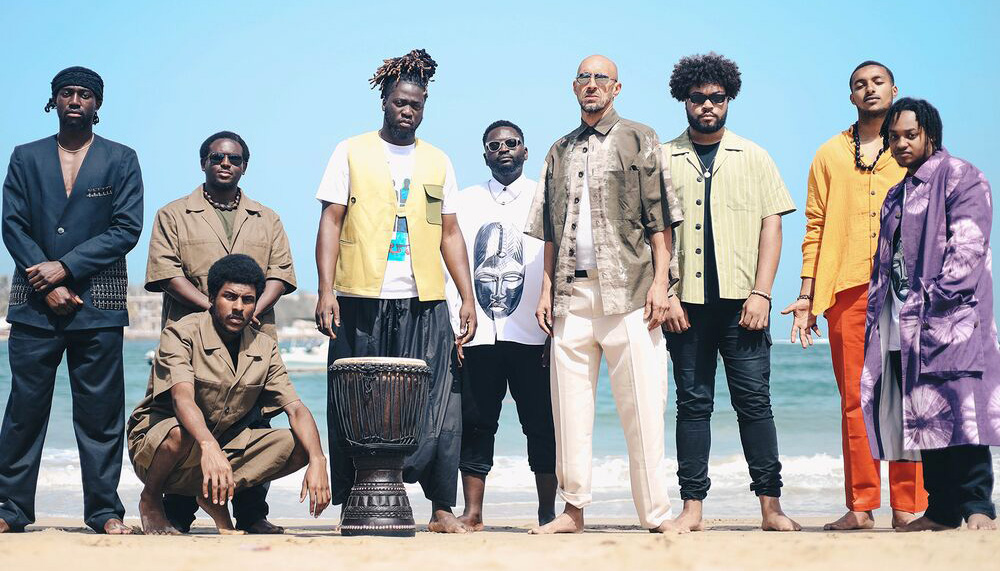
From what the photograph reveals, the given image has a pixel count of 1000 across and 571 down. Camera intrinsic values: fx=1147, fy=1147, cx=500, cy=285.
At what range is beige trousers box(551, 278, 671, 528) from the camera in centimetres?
541

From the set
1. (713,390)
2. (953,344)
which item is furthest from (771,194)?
(953,344)

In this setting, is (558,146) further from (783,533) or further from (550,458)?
(783,533)

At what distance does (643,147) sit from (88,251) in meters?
2.77

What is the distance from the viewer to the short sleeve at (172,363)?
5.35m

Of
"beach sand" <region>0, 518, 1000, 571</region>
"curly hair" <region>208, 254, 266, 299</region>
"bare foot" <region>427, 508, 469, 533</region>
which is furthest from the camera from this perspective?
"bare foot" <region>427, 508, 469, 533</region>

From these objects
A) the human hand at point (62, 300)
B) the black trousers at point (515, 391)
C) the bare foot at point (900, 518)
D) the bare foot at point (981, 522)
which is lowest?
the bare foot at point (900, 518)

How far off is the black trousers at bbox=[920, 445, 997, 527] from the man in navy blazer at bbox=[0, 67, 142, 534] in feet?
12.5

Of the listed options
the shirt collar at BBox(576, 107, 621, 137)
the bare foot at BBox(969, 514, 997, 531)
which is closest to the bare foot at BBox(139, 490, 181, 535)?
the shirt collar at BBox(576, 107, 621, 137)

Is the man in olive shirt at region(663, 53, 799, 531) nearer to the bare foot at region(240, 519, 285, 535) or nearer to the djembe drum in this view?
the djembe drum

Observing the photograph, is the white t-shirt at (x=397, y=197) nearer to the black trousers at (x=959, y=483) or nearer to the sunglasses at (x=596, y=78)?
the sunglasses at (x=596, y=78)

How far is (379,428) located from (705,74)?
2401mm

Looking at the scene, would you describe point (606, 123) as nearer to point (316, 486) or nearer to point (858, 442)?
point (858, 442)

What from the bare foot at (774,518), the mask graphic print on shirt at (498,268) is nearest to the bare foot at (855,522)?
the bare foot at (774,518)

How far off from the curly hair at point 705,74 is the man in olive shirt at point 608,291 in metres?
0.41
